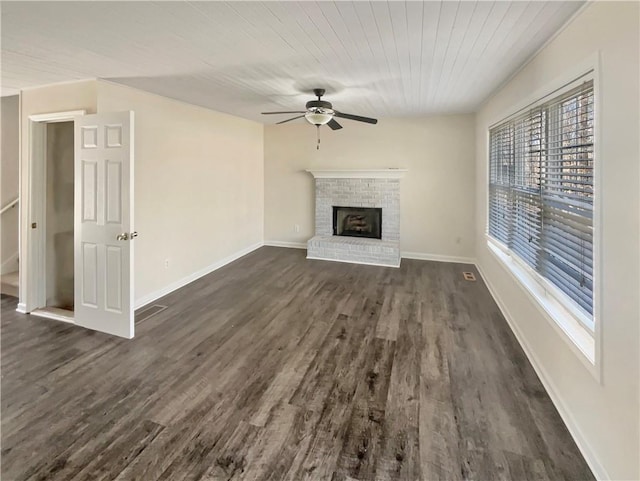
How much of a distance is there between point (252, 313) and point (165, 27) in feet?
9.08

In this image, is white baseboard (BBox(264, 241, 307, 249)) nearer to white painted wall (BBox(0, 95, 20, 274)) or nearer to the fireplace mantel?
the fireplace mantel

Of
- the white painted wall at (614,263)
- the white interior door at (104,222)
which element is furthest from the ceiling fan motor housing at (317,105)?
the white painted wall at (614,263)

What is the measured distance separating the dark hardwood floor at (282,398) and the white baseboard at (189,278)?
37 centimetres

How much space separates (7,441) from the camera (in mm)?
1908

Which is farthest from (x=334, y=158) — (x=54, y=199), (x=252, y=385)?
(x=252, y=385)

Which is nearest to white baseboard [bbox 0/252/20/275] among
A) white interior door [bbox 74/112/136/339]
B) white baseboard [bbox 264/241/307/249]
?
white interior door [bbox 74/112/136/339]

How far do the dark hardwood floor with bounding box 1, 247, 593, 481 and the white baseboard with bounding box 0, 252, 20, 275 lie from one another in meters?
0.90

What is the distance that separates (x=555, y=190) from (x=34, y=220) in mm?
5119

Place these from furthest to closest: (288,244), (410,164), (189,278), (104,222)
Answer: (288,244) → (410,164) → (189,278) → (104,222)

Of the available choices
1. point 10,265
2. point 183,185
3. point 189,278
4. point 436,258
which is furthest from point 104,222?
point 436,258

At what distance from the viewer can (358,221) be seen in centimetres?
639

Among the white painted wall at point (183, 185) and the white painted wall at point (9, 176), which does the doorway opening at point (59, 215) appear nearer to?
the white painted wall at point (183, 185)

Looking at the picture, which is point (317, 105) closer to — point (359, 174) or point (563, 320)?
point (359, 174)

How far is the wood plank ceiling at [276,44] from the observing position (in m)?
1.95
